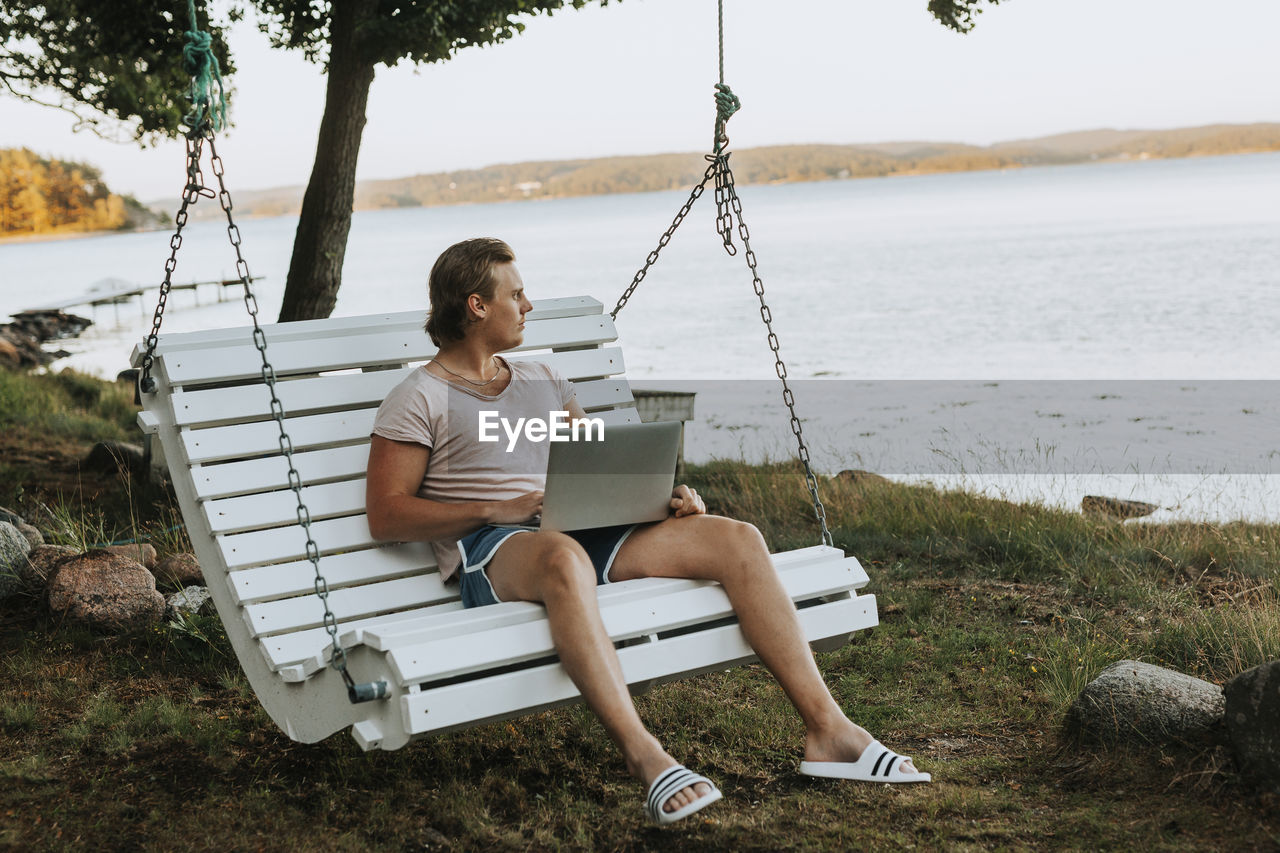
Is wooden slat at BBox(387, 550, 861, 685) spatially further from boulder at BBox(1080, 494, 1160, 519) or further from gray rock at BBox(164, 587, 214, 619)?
boulder at BBox(1080, 494, 1160, 519)

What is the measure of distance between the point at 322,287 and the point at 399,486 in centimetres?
353

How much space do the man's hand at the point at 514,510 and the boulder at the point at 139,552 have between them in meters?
2.13

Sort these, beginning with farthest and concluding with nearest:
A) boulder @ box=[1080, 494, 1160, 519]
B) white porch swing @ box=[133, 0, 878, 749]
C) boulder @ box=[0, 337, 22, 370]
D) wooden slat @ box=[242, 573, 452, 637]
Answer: boulder @ box=[0, 337, 22, 370] < boulder @ box=[1080, 494, 1160, 519] < wooden slat @ box=[242, 573, 452, 637] < white porch swing @ box=[133, 0, 878, 749]

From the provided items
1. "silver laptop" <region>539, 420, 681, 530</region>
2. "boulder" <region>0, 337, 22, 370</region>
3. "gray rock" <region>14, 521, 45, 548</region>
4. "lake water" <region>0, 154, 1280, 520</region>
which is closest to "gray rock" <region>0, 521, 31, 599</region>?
"gray rock" <region>14, 521, 45, 548</region>

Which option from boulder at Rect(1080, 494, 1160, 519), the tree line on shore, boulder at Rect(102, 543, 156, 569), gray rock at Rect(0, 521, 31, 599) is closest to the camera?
gray rock at Rect(0, 521, 31, 599)

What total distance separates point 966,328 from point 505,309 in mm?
19467

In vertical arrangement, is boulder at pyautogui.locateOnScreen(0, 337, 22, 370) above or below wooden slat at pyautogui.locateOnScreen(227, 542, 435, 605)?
below

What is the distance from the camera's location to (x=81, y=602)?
13.3 feet

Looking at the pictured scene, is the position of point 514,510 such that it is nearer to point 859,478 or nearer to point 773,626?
point 773,626

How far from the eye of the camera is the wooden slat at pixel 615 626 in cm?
238

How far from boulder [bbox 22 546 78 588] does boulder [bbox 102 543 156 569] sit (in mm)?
148

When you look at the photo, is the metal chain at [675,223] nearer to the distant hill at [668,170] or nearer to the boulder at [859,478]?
the boulder at [859,478]

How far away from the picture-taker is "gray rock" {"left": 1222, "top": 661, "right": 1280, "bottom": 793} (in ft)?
8.46

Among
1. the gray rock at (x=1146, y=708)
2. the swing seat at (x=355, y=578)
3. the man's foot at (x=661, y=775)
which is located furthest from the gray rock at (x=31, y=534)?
the gray rock at (x=1146, y=708)
